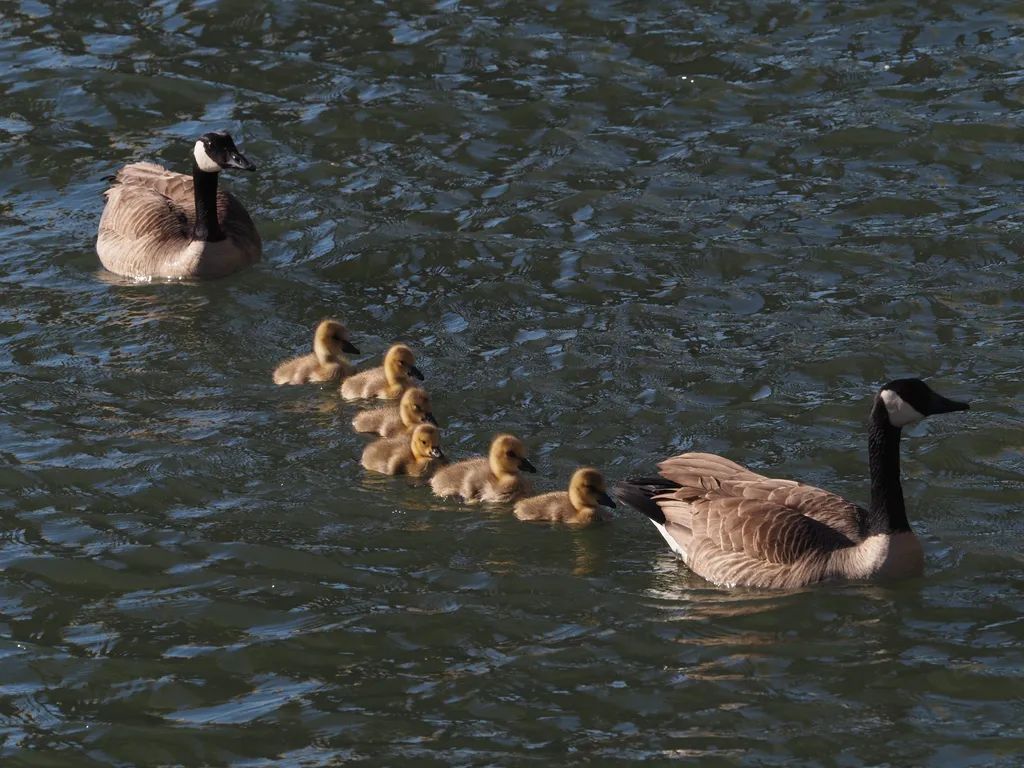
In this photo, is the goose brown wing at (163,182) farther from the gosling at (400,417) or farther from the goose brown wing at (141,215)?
the gosling at (400,417)

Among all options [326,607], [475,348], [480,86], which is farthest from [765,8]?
[326,607]

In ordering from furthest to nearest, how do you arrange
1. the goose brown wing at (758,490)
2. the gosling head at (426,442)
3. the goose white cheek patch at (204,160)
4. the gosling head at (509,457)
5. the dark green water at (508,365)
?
the goose white cheek patch at (204,160)
the gosling head at (426,442)
the gosling head at (509,457)
the goose brown wing at (758,490)
the dark green water at (508,365)

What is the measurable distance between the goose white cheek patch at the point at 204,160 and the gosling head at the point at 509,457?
15.7 feet

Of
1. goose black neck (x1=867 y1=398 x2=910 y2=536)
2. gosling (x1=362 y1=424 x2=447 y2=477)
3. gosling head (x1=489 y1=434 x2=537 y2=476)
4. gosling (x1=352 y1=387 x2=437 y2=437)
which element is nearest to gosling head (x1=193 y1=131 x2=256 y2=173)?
gosling (x1=352 y1=387 x2=437 y2=437)

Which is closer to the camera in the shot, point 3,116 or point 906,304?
point 906,304

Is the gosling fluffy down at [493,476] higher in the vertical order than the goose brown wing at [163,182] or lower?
lower

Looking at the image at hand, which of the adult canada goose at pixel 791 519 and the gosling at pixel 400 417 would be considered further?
the gosling at pixel 400 417

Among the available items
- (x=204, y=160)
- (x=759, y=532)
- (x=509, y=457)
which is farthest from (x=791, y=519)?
(x=204, y=160)

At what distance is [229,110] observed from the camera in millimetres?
16453

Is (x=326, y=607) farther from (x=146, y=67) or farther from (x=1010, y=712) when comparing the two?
(x=146, y=67)

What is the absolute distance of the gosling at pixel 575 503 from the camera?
32.2ft

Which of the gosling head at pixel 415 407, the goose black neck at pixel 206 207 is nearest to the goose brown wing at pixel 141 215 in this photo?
the goose black neck at pixel 206 207

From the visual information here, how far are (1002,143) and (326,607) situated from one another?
8.31m

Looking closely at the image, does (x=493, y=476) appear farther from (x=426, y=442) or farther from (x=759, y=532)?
(x=759, y=532)
